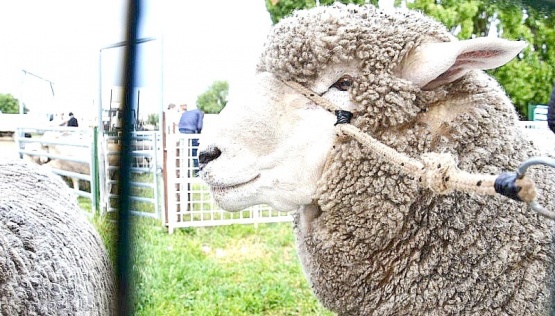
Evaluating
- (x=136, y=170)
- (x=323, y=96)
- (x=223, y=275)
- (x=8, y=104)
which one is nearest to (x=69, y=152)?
(x=8, y=104)

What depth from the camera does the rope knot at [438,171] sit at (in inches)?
36.6

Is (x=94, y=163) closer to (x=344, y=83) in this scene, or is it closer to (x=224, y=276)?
(x=224, y=276)

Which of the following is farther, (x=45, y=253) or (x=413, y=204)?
(x=45, y=253)

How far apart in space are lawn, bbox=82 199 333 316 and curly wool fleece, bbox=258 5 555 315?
1.08 m

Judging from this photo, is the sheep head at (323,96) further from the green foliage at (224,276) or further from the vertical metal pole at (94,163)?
the vertical metal pole at (94,163)

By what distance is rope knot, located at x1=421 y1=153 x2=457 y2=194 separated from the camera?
930mm

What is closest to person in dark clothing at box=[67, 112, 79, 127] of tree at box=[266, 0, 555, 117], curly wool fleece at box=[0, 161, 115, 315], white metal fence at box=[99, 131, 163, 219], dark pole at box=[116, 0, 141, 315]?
white metal fence at box=[99, 131, 163, 219]

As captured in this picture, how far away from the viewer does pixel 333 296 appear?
116cm

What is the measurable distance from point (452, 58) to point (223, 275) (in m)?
2.67

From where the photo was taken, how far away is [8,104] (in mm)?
4762

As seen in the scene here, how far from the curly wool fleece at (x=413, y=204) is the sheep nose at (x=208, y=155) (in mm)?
199

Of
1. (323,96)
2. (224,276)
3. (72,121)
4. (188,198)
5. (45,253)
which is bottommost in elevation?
(224,276)

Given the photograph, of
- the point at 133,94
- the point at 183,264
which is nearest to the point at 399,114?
the point at 133,94

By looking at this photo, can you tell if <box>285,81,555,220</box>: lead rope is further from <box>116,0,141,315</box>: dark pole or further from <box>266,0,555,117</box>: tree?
<box>266,0,555,117</box>: tree
